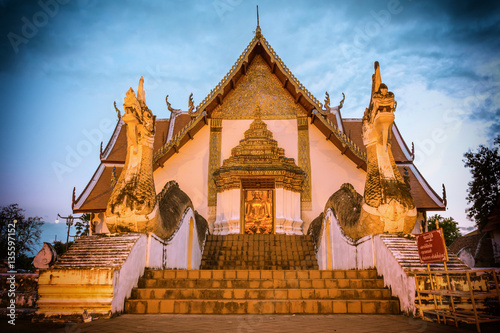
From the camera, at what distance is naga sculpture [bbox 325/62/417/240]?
532 centimetres

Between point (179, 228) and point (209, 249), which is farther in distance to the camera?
point (209, 249)

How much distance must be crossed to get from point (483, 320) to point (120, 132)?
10.4 meters

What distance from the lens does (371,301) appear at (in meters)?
4.70

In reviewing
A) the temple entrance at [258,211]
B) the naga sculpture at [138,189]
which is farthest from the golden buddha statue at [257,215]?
the naga sculpture at [138,189]

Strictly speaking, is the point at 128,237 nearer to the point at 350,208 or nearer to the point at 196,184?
the point at 350,208

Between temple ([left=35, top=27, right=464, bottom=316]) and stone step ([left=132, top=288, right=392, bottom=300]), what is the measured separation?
0.04m

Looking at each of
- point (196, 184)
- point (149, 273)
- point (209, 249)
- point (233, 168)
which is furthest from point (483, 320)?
point (196, 184)

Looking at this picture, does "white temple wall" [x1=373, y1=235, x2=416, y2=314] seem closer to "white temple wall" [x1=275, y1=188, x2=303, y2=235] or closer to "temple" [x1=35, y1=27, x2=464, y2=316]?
"temple" [x1=35, y1=27, x2=464, y2=316]

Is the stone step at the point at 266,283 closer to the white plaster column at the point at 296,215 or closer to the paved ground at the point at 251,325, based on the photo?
the paved ground at the point at 251,325

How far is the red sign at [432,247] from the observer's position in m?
3.99

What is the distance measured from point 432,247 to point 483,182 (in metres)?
15.6

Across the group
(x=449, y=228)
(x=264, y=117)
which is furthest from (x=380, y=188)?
(x=449, y=228)

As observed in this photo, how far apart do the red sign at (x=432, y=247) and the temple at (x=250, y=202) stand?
30 cm

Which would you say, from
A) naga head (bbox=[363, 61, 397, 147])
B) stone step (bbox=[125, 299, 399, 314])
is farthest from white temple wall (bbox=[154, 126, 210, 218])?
stone step (bbox=[125, 299, 399, 314])
